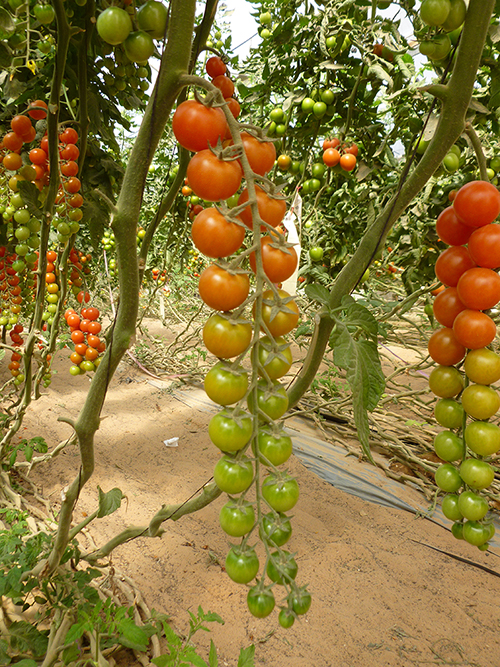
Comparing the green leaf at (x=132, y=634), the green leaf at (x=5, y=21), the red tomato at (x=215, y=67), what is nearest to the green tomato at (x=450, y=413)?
the red tomato at (x=215, y=67)

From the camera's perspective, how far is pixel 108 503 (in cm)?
87

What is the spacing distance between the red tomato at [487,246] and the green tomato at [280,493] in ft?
1.09

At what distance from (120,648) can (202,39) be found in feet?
4.33

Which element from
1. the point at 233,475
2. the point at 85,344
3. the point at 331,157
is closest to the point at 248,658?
the point at 233,475

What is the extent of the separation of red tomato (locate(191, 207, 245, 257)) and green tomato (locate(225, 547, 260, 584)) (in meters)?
0.32

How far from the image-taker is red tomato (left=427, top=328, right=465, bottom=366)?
0.55 m

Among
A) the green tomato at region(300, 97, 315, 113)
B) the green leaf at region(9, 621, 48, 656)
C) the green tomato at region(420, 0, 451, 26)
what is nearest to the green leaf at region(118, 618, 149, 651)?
the green leaf at region(9, 621, 48, 656)

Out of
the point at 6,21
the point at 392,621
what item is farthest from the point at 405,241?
the point at 6,21

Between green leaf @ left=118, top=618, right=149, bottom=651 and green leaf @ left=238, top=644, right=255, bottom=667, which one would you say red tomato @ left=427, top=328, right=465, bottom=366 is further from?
green leaf @ left=118, top=618, right=149, bottom=651

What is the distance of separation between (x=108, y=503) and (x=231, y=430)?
0.58 m

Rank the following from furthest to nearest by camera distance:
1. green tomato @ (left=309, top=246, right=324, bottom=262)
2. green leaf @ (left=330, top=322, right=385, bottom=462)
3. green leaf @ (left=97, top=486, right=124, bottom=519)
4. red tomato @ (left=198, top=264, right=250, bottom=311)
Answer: green tomato @ (left=309, top=246, right=324, bottom=262)
green leaf @ (left=97, top=486, right=124, bottom=519)
green leaf @ (left=330, top=322, right=385, bottom=462)
red tomato @ (left=198, top=264, right=250, bottom=311)

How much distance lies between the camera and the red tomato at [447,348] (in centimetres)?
55

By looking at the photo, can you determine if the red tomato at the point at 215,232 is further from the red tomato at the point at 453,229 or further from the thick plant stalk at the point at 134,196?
the red tomato at the point at 453,229

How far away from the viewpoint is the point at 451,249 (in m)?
0.57
